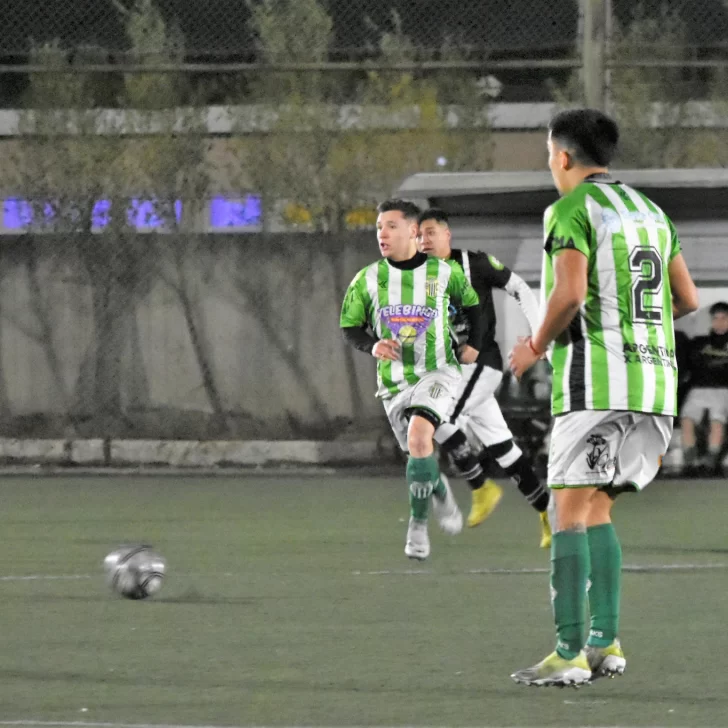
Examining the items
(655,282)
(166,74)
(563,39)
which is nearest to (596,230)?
(655,282)

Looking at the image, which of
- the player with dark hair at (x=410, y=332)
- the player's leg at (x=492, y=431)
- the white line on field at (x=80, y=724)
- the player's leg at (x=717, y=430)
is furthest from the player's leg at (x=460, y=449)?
the white line on field at (x=80, y=724)

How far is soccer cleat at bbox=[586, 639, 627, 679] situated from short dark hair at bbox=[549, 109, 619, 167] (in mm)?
1493

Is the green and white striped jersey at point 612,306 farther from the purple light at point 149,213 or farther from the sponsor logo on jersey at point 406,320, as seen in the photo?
the purple light at point 149,213

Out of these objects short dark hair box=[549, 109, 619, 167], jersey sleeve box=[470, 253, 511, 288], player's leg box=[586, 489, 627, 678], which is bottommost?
player's leg box=[586, 489, 627, 678]

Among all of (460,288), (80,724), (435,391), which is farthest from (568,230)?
(460,288)

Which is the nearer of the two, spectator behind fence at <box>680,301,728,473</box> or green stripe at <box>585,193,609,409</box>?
green stripe at <box>585,193,609,409</box>

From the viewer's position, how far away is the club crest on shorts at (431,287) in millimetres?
9555

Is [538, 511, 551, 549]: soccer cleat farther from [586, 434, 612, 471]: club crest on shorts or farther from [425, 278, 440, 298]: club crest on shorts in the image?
[586, 434, 612, 471]: club crest on shorts

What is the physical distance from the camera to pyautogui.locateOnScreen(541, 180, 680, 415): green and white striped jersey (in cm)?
548

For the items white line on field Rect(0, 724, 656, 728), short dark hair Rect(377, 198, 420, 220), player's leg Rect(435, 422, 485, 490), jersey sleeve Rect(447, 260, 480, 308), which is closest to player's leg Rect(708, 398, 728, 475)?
player's leg Rect(435, 422, 485, 490)

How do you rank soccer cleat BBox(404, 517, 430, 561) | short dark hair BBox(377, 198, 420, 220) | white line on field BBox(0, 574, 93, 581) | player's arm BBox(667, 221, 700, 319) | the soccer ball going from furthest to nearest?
1. short dark hair BBox(377, 198, 420, 220)
2. soccer cleat BBox(404, 517, 430, 561)
3. white line on field BBox(0, 574, 93, 581)
4. the soccer ball
5. player's arm BBox(667, 221, 700, 319)

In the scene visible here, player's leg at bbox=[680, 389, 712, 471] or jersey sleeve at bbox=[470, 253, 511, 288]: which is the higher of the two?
jersey sleeve at bbox=[470, 253, 511, 288]

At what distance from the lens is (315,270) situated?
16.4 meters

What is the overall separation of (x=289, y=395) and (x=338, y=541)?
20.3 feet
